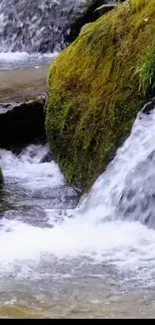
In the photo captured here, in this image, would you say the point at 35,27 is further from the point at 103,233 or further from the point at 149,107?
the point at 103,233

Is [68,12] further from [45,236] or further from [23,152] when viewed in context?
[45,236]

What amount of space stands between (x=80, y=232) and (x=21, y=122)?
2759 millimetres

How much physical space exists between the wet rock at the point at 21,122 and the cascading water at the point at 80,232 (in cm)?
84

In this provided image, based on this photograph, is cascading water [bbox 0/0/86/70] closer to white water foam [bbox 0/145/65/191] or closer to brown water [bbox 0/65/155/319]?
white water foam [bbox 0/145/65/191]

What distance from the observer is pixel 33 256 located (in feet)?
14.7

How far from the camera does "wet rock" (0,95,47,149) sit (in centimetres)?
743

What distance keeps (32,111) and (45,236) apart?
9.45 ft

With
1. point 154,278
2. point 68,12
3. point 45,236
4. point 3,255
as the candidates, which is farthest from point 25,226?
point 68,12

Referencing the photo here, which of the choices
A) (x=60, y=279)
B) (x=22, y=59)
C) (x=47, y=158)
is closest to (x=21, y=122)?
(x=47, y=158)

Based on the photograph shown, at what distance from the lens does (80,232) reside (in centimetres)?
504

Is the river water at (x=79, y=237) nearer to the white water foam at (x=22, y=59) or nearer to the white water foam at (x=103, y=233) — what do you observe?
the white water foam at (x=103, y=233)

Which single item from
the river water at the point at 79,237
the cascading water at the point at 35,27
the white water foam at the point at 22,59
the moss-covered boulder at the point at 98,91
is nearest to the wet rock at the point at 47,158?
the river water at the point at 79,237

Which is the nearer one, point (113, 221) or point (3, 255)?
point (3, 255)

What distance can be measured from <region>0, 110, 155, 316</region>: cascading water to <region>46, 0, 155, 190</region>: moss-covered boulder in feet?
0.61
